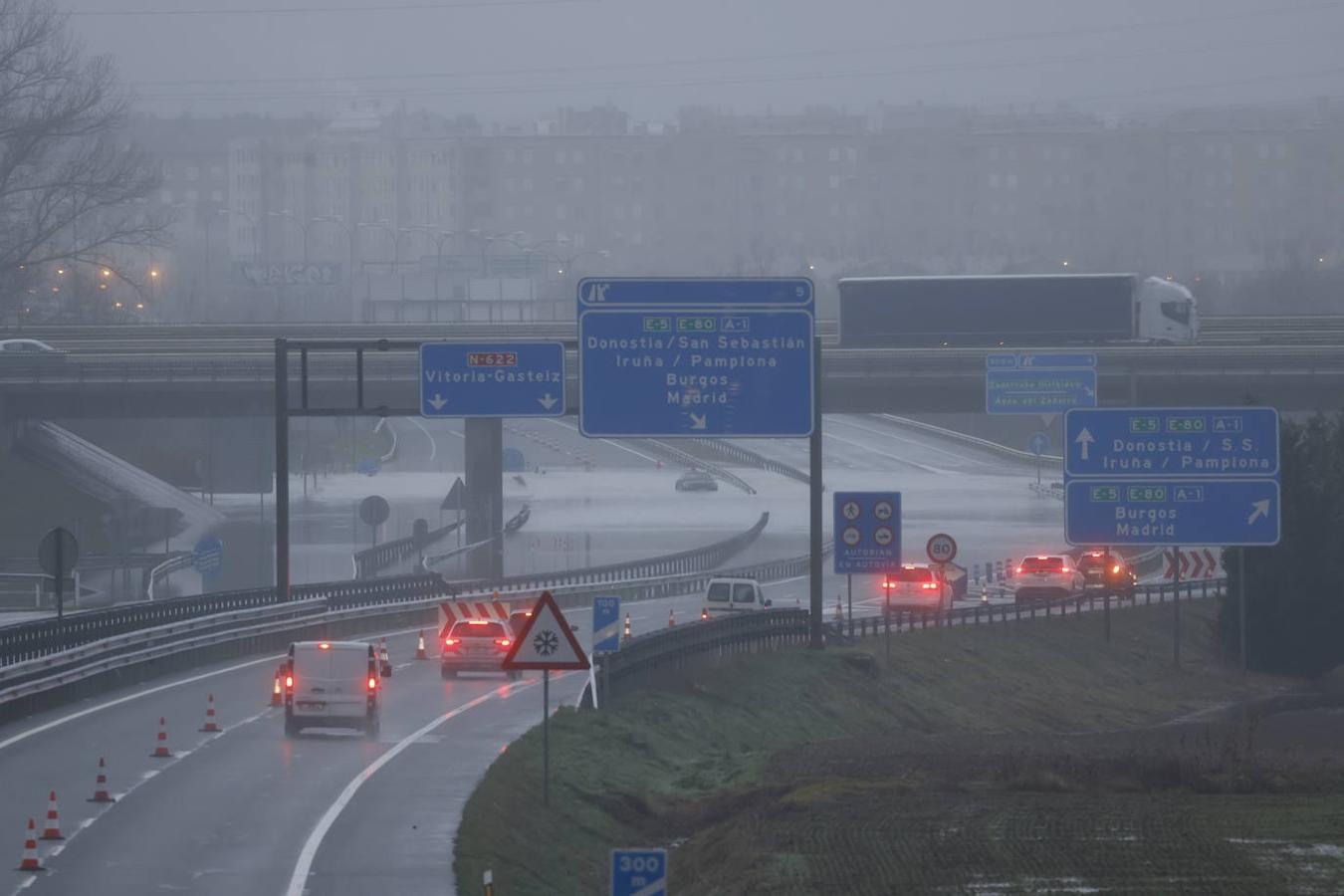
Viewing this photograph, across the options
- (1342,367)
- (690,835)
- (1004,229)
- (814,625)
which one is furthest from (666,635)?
(1004,229)

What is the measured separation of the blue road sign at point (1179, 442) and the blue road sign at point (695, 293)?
9531 mm

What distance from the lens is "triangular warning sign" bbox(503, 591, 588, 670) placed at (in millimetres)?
19188

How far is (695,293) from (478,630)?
25.8 ft

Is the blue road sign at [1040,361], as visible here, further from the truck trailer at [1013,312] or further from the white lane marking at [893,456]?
the white lane marking at [893,456]

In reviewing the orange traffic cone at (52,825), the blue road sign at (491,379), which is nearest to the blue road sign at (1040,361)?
the blue road sign at (491,379)

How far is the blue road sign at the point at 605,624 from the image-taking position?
29.6 m

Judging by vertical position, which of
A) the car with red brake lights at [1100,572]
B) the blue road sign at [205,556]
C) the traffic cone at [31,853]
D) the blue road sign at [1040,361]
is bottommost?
the car with red brake lights at [1100,572]

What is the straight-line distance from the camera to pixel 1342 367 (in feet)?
213

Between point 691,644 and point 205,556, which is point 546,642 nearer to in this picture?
point 691,644

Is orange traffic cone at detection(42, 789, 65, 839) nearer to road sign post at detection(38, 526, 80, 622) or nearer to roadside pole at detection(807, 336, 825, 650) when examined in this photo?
road sign post at detection(38, 526, 80, 622)

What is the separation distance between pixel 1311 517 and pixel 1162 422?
8171mm

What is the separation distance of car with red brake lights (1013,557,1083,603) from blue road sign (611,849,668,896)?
4488 cm

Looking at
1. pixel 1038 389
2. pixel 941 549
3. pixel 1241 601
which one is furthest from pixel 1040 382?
pixel 941 549

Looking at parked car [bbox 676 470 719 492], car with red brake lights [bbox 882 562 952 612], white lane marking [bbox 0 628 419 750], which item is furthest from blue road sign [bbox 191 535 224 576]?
parked car [bbox 676 470 719 492]
